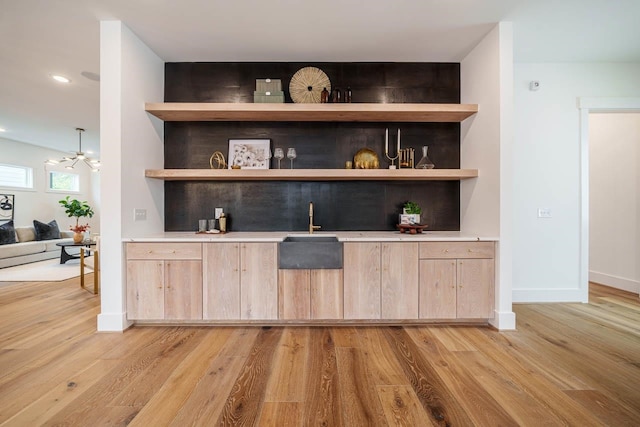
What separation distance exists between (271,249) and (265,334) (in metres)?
0.76

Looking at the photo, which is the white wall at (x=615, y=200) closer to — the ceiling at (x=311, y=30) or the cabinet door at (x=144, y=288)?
the ceiling at (x=311, y=30)

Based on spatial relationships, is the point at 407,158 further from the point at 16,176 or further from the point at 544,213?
the point at 16,176

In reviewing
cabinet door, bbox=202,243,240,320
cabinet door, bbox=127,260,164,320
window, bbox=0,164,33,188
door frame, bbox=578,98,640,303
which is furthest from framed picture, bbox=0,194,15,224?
door frame, bbox=578,98,640,303

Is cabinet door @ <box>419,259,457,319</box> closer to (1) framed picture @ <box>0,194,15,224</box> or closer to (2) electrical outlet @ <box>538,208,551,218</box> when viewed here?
(2) electrical outlet @ <box>538,208,551,218</box>

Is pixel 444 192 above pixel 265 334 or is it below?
above

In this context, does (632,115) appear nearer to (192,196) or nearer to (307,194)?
(307,194)

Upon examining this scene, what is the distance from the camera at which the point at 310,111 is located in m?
3.02

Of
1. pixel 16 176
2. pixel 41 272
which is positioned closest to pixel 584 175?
pixel 41 272

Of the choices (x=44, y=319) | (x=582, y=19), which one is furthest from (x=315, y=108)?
(x=44, y=319)

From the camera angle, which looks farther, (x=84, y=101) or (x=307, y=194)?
(x=84, y=101)

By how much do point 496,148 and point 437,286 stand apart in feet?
4.60

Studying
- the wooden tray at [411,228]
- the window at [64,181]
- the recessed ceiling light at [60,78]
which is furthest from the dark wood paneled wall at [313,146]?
the window at [64,181]

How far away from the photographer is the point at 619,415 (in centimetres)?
161

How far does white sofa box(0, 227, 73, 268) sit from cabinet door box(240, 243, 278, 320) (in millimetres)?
5800
